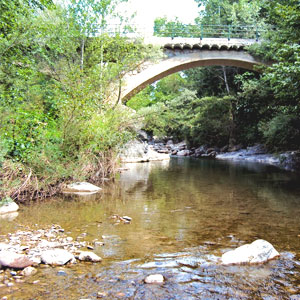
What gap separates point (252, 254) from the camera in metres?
3.18

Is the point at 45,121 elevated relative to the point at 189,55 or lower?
lower

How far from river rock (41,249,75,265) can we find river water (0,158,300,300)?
0.10 m

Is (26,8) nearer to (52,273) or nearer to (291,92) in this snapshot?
(52,273)

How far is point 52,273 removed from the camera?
9.28ft

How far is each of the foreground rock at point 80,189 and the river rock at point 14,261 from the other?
4.33 metres

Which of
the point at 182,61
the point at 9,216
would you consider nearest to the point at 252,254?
the point at 9,216

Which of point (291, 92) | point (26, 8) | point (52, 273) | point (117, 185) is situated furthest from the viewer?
point (291, 92)

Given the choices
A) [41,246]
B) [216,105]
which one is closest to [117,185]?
[41,246]

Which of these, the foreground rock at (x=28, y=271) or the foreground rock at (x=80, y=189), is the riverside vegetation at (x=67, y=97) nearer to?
the foreground rock at (x=80, y=189)

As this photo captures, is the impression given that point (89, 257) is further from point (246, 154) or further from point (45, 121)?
point (246, 154)

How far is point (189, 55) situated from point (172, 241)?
17896mm

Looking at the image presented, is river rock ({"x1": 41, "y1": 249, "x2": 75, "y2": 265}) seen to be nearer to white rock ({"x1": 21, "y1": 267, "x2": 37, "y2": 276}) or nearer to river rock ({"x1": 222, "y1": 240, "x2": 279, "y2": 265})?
white rock ({"x1": 21, "y1": 267, "x2": 37, "y2": 276})

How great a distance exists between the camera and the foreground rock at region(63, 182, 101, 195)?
7.30 meters

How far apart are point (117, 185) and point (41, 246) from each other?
17.2 ft
